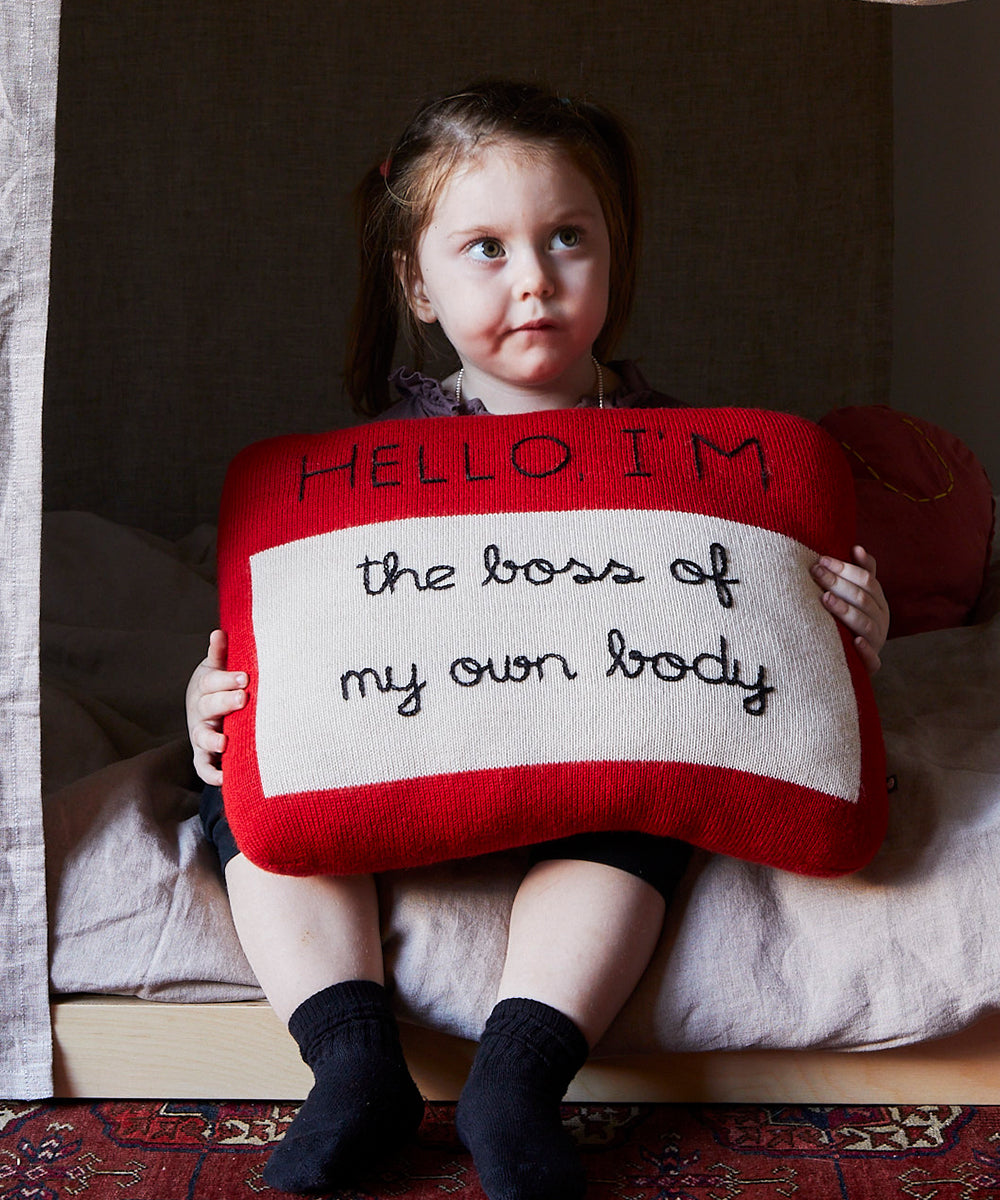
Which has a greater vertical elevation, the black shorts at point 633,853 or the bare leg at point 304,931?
the black shorts at point 633,853

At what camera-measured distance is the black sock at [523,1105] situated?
0.70m

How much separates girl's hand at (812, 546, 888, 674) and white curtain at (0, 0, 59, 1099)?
1.70 feet

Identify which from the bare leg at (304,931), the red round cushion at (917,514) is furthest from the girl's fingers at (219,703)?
the red round cushion at (917,514)

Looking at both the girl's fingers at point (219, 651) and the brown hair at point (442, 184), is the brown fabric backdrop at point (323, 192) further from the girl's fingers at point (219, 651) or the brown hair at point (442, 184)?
the girl's fingers at point (219, 651)

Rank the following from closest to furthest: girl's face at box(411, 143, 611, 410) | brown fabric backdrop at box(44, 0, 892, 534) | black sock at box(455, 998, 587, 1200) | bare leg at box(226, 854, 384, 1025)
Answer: black sock at box(455, 998, 587, 1200), bare leg at box(226, 854, 384, 1025), girl's face at box(411, 143, 611, 410), brown fabric backdrop at box(44, 0, 892, 534)

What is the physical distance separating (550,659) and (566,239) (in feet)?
1.34

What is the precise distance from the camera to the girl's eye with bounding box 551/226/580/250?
1003 millimetres

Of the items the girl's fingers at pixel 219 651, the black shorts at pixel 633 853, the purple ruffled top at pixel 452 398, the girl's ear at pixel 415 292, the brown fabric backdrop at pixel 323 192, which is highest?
the brown fabric backdrop at pixel 323 192

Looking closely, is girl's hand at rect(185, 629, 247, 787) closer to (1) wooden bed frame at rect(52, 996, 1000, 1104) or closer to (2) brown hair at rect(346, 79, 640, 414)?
(1) wooden bed frame at rect(52, 996, 1000, 1104)

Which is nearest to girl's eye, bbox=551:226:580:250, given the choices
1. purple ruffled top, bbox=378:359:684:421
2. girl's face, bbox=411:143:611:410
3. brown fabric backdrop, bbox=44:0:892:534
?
girl's face, bbox=411:143:611:410

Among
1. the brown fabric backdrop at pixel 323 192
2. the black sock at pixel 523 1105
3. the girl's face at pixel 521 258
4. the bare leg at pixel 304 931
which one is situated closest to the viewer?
the black sock at pixel 523 1105

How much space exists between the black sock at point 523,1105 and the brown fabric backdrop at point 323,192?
128 centimetres

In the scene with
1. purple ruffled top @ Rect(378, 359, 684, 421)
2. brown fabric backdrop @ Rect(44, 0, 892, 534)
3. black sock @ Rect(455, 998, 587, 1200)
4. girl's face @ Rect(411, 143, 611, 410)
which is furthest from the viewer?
brown fabric backdrop @ Rect(44, 0, 892, 534)

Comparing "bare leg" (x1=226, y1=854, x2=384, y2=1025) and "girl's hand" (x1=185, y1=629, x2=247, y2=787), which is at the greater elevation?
"girl's hand" (x1=185, y1=629, x2=247, y2=787)
